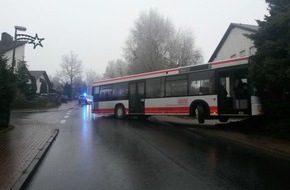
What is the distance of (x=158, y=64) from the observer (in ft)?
174

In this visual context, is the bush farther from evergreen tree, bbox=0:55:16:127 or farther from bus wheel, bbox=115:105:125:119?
evergreen tree, bbox=0:55:16:127

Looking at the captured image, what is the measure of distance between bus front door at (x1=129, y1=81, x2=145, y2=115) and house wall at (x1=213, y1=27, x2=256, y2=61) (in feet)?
44.3

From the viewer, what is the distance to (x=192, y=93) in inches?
743

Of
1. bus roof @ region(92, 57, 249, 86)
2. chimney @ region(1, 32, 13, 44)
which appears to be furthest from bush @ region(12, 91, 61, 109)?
chimney @ region(1, 32, 13, 44)

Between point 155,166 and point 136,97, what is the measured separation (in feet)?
47.4

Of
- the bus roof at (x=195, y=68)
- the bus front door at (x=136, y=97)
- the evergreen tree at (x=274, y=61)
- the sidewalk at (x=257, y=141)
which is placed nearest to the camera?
the sidewalk at (x=257, y=141)

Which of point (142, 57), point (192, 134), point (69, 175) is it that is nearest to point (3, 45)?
point (142, 57)

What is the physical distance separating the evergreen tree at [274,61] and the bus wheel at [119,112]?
11761 mm

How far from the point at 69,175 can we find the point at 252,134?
378 inches

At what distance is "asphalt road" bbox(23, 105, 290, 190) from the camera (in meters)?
7.33

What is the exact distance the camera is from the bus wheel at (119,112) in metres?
24.7

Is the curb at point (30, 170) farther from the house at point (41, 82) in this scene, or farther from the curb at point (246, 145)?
the house at point (41, 82)

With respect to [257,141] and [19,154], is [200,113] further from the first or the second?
[19,154]

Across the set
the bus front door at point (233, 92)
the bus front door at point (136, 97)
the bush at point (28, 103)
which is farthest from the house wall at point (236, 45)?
the bush at point (28, 103)
